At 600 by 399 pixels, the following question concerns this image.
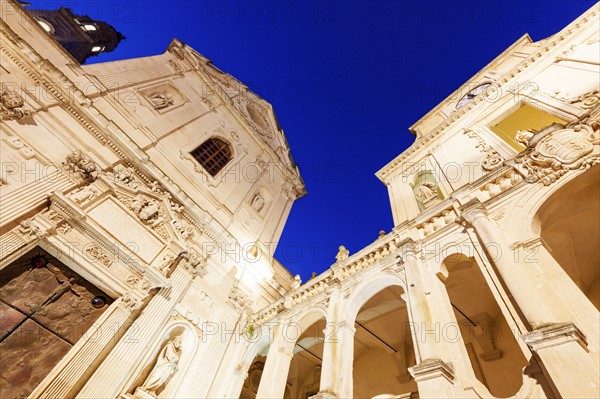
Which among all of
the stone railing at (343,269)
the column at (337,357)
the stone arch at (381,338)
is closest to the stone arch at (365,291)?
the stone arch at (381,338)

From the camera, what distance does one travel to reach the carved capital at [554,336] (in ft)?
12.2

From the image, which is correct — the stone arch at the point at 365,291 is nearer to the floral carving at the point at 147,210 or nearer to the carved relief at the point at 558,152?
the carved relief at the point at 558,152

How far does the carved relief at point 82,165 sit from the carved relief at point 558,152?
1187cm

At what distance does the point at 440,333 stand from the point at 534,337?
1.69 m

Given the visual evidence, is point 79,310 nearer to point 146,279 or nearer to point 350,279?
point 146,279

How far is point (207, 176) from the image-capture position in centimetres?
1450

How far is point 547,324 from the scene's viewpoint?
3992 mm

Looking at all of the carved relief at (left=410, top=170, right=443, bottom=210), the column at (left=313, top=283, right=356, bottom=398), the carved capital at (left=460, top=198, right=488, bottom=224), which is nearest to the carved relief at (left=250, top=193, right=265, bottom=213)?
the carved relief at (left=410, top=170, right=443, bottom=210)

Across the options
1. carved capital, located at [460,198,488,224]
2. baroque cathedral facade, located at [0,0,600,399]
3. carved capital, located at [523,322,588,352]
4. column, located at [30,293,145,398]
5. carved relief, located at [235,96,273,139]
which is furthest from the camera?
carved relief, located at [235,96,273,139]

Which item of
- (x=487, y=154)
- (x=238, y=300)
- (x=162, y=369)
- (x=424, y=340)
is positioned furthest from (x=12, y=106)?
(x=487, y=154)

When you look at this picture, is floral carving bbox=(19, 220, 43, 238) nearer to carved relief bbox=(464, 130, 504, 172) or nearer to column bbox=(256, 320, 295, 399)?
column bbox=(256, 320, 295, 399)

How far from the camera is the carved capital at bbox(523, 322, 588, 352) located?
3713mm

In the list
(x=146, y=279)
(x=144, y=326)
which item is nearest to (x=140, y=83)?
(x=146, y=279)

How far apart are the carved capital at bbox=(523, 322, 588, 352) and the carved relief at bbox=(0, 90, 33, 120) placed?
1264cm
